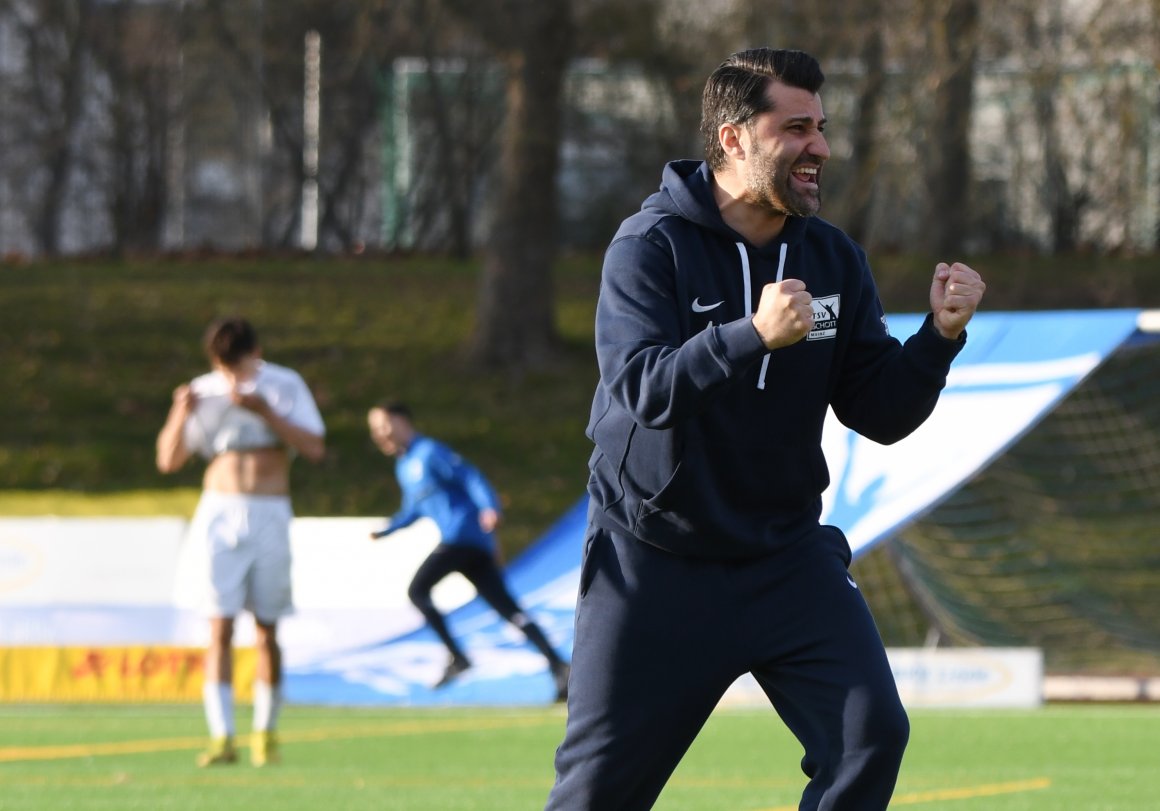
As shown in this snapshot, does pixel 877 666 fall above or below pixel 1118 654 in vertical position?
above

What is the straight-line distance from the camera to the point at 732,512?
4.42 metres

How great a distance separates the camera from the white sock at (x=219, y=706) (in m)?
9.50

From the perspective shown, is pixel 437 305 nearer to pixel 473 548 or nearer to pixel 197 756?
pixel 473 548

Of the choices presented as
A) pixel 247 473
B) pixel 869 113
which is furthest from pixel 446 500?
pixel 869 113

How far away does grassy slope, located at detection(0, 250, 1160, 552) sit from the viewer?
21.2 m

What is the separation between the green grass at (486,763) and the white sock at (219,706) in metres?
0.22

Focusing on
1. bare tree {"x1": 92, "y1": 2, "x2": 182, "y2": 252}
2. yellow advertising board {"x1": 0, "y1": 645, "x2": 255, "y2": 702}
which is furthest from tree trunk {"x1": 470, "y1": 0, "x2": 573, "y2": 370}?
bare tree {"x1": 92, "y1": 2, "x2": 182, "y2": 252}

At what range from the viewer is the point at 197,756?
10.1 metres

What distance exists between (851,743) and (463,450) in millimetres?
17441

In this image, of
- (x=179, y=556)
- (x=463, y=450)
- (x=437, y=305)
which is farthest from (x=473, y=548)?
(x=437, y=305)

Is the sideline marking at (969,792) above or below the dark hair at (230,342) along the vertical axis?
below

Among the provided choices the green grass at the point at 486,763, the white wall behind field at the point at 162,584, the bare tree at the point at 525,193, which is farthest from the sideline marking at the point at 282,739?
the bare tree at the point at 525,193

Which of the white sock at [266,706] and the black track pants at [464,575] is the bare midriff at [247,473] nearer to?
the white sock at [266,706]

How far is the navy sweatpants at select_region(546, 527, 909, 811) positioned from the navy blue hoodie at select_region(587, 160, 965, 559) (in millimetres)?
86
